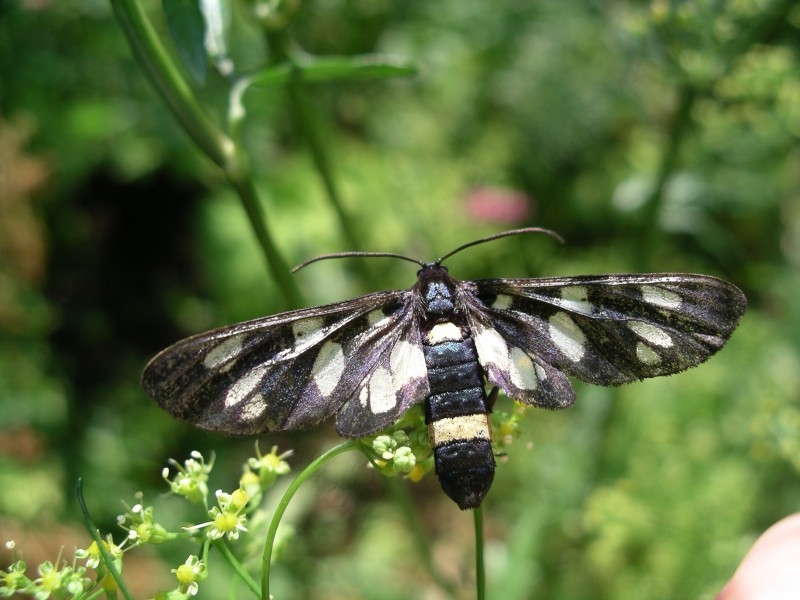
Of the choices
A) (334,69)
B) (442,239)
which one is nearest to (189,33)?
(334,69)

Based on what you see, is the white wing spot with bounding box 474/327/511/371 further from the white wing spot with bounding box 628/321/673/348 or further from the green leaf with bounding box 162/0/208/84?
the green leaf with bounding box 162/0/208/84

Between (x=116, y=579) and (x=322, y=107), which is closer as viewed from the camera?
(x=116, y=579)

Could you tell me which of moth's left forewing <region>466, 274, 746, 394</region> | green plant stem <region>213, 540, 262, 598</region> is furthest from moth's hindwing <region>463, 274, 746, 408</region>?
green plant stem <region>213, 540, 262, 598</region>

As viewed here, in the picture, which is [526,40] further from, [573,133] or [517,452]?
[517,452]

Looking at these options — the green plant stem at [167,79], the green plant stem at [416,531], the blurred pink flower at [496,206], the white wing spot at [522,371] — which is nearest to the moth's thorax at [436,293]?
the white wing spot at [522,371]

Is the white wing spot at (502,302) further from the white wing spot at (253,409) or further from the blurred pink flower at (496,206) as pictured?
the blurred pink flower at (496,206)

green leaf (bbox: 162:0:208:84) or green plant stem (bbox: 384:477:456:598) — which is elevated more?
green leaf (bbox: 162:0:208:84)

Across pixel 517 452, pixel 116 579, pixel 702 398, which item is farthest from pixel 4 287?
pixel 702 398
